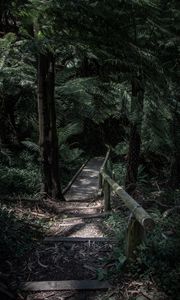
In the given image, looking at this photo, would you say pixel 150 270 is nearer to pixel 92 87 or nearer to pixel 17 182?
pixel 92 87

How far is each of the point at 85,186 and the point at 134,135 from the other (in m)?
3.67

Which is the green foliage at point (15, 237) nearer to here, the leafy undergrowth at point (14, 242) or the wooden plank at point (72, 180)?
the leafy undergrowth at point (14, 242)

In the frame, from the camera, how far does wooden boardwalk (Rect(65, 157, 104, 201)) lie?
957 cm

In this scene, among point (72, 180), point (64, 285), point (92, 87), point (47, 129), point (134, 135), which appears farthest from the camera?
point (72, 180)

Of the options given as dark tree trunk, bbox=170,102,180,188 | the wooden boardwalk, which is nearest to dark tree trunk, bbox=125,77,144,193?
dark tree trunk, bbox=170,102,180,188

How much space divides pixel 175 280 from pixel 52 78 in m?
5.52

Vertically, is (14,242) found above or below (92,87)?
below

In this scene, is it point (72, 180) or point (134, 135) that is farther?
point (72, 180)

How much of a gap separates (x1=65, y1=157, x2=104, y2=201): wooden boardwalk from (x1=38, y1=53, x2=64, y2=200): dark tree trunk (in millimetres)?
1178

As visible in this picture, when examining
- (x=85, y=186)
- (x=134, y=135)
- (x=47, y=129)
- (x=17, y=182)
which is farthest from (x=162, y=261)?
(x=85, y=186)

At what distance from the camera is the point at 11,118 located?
1312cm

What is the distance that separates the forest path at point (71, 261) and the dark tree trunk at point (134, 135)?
159 cm

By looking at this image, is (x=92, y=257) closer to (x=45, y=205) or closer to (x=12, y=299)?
(x=12, y=299)

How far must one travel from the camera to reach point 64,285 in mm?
3572
